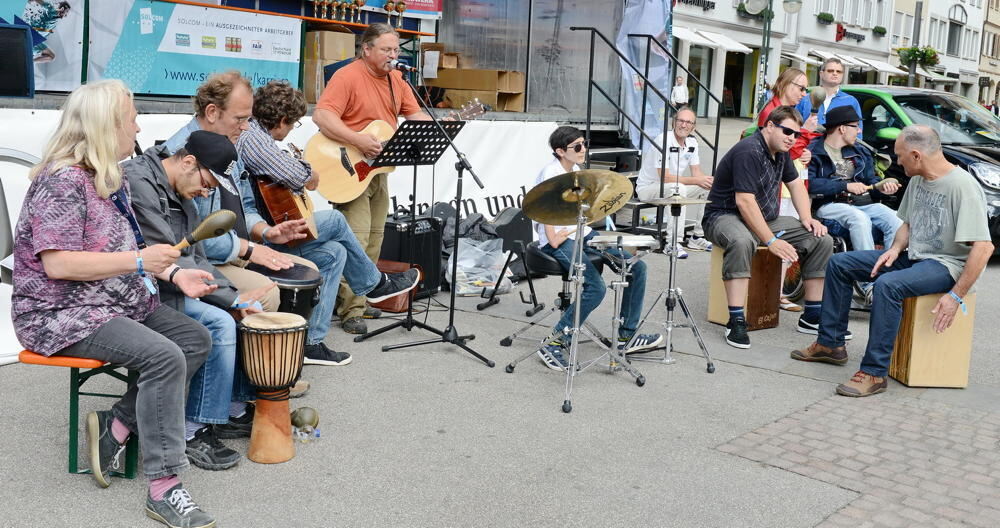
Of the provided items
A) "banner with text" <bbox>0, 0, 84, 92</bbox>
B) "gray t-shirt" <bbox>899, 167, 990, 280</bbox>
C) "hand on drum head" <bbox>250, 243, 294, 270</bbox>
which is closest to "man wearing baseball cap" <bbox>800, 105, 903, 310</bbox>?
"gray t-shirt" <bbox>899, 167, 990, 280</bbox>

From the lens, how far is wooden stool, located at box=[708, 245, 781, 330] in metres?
6.84

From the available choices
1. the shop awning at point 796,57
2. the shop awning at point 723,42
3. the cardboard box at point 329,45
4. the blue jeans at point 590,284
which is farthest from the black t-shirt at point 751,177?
the shop awning at point 796,57

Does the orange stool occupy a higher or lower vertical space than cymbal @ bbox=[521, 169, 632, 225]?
lower

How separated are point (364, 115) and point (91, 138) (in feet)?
10.5

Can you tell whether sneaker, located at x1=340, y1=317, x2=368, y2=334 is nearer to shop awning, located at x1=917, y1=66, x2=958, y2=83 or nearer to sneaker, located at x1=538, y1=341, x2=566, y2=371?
sneaker, located at x1=538, y1=341, x2=566, y2=371

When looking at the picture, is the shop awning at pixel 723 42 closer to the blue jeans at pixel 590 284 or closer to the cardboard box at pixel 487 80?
the cardboard box at pixel 487 80

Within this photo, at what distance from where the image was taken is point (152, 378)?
356cm

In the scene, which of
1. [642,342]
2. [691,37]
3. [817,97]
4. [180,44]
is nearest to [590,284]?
[642,342]

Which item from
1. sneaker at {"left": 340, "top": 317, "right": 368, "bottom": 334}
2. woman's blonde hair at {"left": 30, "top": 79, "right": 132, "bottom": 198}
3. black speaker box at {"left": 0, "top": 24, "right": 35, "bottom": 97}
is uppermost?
black speaker box at {"left": 0, "top": 24, "right": 35, "bottom": 97}

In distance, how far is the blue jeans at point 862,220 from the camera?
738cm

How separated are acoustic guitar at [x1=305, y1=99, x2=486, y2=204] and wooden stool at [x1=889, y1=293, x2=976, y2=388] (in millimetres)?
2971

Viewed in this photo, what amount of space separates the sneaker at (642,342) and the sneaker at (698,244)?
4.24m

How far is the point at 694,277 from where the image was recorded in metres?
8.69

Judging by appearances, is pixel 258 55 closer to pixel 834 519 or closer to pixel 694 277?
pixel 694 277
